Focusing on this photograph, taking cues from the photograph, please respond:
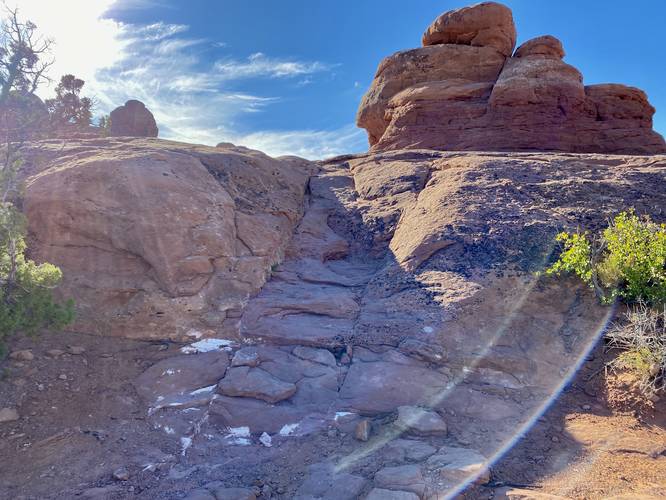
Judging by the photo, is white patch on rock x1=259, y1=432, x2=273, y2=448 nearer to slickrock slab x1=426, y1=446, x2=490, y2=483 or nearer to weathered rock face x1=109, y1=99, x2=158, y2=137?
slickrock slab x1=426, y1=446, x2=490, y2=483

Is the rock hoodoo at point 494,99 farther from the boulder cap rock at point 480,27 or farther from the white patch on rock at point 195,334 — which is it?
the white patch on rock at point 195,334

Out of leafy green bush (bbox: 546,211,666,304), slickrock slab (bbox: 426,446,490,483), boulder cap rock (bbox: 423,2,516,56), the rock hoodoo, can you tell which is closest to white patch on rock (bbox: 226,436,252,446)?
slickrock slab (bbox: 426,446,490,483)

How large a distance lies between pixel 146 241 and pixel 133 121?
75.9 feet

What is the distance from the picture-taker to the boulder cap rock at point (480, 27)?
16938mm

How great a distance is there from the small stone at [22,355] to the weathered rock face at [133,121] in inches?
935

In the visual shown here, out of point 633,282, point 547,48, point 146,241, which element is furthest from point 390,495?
point 547,48

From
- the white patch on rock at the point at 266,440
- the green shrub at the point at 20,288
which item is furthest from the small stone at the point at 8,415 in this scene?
the white patch on rock at the point at 266,440

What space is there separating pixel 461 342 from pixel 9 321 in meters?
5.08

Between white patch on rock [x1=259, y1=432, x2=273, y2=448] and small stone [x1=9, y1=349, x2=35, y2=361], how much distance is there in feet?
10.3

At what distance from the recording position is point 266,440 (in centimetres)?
509

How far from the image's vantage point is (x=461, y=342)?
244 inches

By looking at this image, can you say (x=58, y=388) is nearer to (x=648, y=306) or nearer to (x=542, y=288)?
(x=542, y=288)

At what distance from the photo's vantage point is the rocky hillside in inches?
186

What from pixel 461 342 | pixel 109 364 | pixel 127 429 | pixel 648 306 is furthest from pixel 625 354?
pixel 109 364
